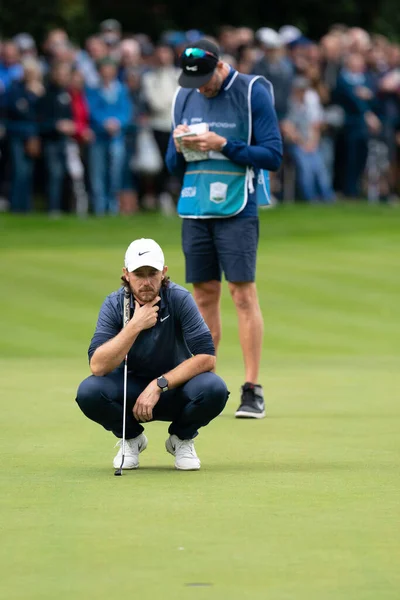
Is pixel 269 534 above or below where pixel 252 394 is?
above

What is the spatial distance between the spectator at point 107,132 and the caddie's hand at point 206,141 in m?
13.0

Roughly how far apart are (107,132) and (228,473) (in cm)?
1606

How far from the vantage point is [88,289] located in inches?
671

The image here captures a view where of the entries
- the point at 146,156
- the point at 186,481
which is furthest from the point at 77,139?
the point at 186,481

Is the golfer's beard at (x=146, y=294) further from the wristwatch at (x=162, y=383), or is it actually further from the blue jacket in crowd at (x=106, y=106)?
the blue jacket in crowd at (x=106, y=106)

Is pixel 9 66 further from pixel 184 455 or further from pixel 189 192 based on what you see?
pixel 184 455

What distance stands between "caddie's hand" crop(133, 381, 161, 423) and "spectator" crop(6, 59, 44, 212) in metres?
14.9

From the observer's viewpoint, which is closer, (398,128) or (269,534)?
(269,534)

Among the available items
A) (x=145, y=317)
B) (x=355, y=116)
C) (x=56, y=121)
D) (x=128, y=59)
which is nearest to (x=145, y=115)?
(x=128, y=59)

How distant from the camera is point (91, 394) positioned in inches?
316

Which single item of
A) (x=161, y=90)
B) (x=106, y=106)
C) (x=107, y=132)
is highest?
(x=161, y=90)

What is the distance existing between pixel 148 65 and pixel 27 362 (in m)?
12.3

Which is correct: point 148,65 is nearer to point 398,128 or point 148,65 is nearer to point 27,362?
point 398,128

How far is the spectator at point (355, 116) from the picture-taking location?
87.0 feet
